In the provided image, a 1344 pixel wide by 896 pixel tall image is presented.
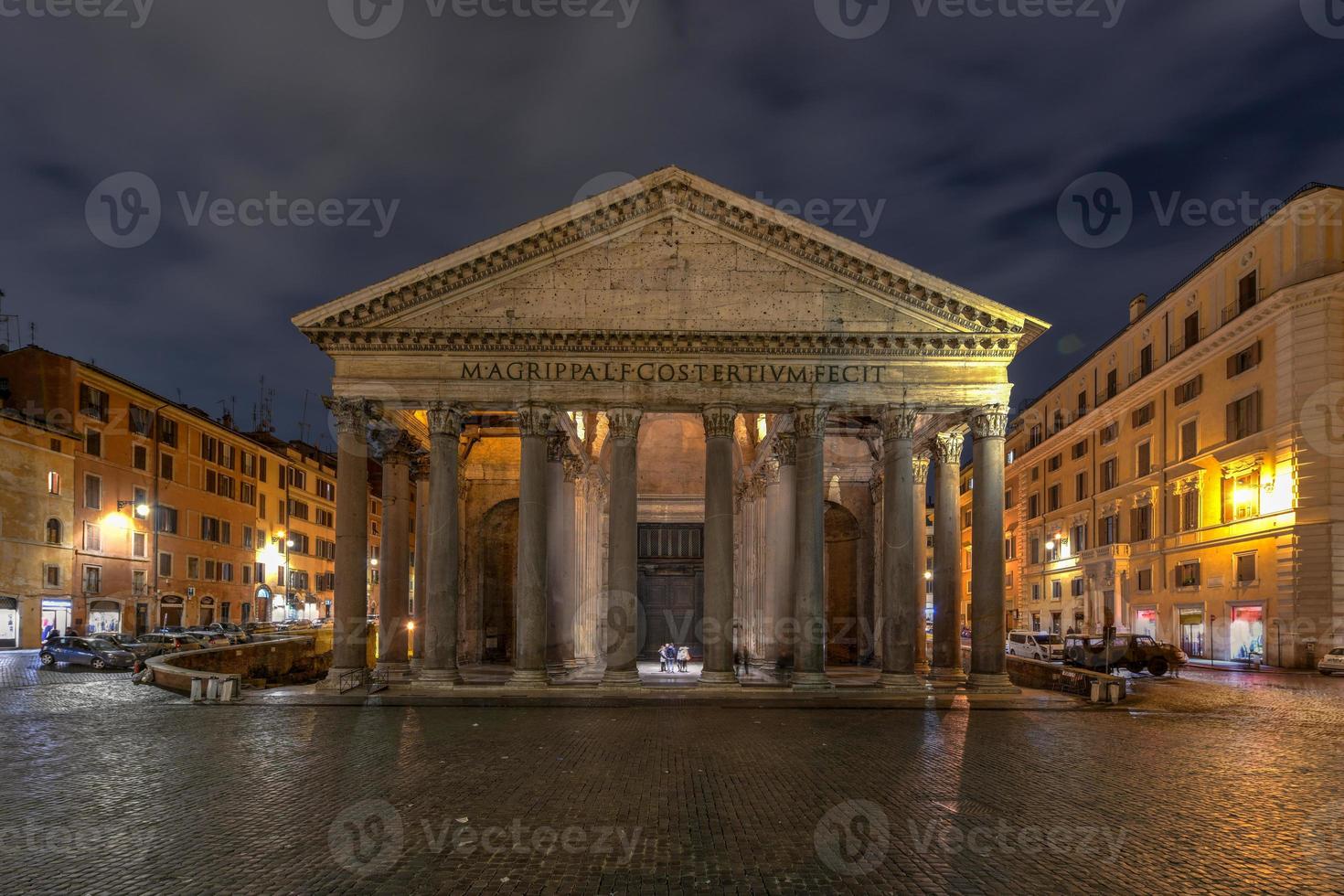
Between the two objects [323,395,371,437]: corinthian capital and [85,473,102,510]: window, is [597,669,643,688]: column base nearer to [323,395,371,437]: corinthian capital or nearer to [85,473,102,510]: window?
[323,395,371,437]: corinthian capital

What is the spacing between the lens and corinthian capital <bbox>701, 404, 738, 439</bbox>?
80.1ft

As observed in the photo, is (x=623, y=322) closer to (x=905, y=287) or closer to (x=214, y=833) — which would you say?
(x=905, y=287)

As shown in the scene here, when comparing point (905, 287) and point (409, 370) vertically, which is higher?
point (905, 287)

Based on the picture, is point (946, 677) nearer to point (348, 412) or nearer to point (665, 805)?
point (665, 805)

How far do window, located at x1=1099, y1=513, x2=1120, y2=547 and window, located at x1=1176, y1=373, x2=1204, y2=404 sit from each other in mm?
8465

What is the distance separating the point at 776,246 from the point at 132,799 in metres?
18.4

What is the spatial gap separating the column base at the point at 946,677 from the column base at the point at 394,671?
14.6m

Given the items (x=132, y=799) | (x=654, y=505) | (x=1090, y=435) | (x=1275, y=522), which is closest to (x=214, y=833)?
(x=132, y=799)

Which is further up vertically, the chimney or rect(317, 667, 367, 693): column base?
the chimney

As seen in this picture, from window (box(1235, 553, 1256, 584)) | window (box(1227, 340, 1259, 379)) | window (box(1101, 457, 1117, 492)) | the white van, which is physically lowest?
the white van

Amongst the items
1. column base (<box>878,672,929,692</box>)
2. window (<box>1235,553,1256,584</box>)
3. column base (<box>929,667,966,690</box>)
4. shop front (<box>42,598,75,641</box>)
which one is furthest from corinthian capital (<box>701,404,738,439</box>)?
shop front (<box>42,598,75,641</box>)

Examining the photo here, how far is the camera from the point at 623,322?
2442cm

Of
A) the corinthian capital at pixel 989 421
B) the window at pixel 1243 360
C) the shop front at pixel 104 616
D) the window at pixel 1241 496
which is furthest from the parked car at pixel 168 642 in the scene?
the window at pixel 1243 360

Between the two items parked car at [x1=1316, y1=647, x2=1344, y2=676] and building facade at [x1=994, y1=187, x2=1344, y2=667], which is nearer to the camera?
parked car at [x1=1316, y1=647, x2=1344, y2=676]
